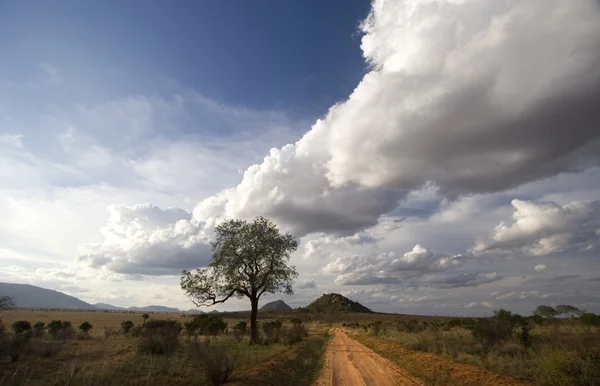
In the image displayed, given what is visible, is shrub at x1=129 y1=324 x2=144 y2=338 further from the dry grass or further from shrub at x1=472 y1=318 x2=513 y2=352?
shrub at x1=472 y1=318 x2=513 y2=352

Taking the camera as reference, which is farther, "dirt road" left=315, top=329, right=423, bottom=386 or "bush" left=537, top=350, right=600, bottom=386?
"dirt road" left=315, top=329, right=423, bottom=386

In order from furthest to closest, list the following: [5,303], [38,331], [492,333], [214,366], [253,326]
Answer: [38,331] < [253,326] < [492,333] < [5,303] < [214,366]

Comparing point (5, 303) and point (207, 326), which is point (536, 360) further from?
point (207, 326)

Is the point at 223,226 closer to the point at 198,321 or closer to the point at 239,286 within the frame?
the point at 239,286

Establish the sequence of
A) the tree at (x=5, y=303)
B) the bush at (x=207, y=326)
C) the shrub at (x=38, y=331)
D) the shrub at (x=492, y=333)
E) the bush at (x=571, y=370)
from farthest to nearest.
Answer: the bush at (x=207, y=326) → the shrub at (x=38, y=331) → the shrub at (x=492, y=333) → the tree at (x=5, y=303) → the bush at (x=571, y=370)

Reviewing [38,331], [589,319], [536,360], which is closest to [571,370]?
[536,360]

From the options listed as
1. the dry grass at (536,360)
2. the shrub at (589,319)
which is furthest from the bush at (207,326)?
the shrub at (589,319)

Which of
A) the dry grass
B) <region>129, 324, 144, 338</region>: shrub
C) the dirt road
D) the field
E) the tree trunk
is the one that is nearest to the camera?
the dry grass

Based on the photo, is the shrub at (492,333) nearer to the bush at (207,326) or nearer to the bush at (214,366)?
the bush at (214,366)

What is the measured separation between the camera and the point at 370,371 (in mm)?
19188

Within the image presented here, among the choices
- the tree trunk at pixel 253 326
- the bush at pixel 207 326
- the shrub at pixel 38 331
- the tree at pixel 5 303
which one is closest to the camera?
the tree at pixel 5 303

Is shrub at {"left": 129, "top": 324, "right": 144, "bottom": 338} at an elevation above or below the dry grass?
above

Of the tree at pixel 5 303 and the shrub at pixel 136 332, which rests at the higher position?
the tree at pixel 5 303

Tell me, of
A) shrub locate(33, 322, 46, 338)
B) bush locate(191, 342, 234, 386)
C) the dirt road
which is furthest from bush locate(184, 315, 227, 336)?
bush locate(191, 342, 234, 386)
